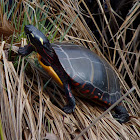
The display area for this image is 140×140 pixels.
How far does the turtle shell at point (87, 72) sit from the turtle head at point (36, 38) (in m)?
0.06

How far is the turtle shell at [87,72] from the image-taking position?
1125 mm

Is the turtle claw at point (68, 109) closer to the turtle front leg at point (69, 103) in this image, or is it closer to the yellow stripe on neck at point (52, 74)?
the turtle front leg at point (69, 103)

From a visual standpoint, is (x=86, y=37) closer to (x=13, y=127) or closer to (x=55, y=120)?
(x=55, y=120)

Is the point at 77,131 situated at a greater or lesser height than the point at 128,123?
greater

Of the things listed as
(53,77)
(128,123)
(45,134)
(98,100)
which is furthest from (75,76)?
(128,123)

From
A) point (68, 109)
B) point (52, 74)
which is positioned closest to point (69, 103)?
point (68, 109)

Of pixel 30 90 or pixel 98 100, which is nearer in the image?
pixel 30 90

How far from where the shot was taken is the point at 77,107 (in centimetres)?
115

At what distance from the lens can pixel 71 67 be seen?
1124mm

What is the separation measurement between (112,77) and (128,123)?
33 cm

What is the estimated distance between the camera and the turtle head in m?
1.08

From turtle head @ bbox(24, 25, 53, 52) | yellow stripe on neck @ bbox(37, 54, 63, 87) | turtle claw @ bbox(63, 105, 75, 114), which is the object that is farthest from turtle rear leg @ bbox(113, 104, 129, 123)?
turtle head @ bbox(24, 25, 53, 52)

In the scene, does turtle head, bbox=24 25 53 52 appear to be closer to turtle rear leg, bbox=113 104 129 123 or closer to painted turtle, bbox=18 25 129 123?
painted turtle, bbox=18 25 129 123

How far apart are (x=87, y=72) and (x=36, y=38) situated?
1.22 ft
